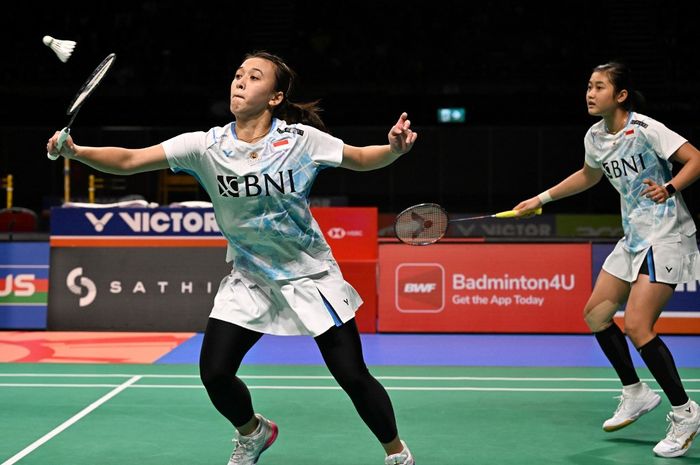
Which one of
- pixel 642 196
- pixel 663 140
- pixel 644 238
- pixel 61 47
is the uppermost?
pixel 61 47

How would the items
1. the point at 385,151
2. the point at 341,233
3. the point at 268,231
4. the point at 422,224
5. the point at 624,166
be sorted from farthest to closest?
the point at 341,233, the point at 422,224, the point at 624,166, the point at 268,231, the point at 385,151

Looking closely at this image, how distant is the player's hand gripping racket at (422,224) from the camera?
4465mm

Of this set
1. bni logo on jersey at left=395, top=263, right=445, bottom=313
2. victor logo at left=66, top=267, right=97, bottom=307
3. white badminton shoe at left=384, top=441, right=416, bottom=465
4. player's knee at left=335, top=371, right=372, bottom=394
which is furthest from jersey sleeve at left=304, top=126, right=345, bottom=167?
victor logo at left=66, top=267, right=97, bottom=307

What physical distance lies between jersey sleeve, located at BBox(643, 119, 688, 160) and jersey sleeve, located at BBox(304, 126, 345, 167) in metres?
1.67

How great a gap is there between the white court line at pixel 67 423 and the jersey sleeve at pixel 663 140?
10.6ft

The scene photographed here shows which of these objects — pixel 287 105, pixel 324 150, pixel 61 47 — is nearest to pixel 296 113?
pixel 287 105

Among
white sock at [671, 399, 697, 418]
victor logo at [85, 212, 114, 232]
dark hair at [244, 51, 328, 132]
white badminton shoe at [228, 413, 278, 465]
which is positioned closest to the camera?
dark hair at [244, 51, 328, 132]

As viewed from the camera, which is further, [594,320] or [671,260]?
[594,320]

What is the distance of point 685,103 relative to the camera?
56.9 feet

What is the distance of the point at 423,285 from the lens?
8.38 m

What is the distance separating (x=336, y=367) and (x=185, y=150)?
1002mm

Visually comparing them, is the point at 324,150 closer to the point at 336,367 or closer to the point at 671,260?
the point at 336,367

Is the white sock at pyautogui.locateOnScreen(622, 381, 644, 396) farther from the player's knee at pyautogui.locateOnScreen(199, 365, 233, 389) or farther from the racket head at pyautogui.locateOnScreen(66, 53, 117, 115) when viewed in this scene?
the racket head at pyautogui.locateOnScreen(66, 53, 117, 115)

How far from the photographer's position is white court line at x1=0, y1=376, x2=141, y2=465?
165 inches
